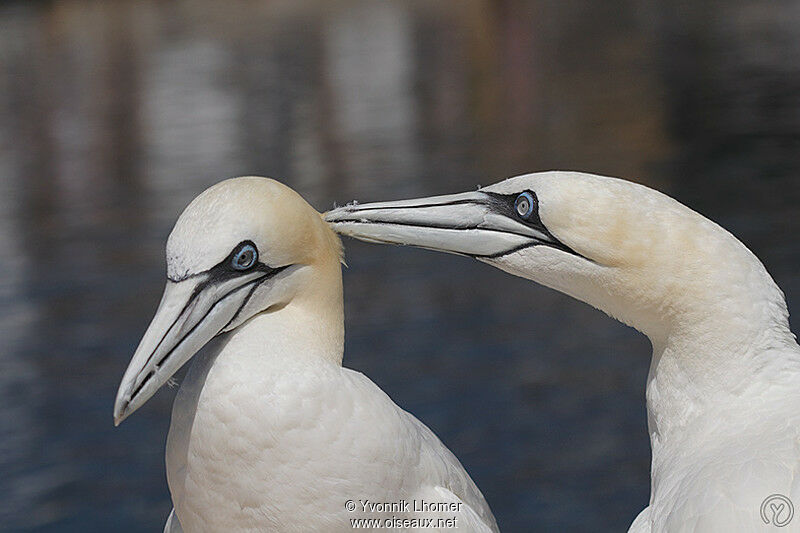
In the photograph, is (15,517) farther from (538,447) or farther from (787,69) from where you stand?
(787,69)

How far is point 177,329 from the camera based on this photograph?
129 inches

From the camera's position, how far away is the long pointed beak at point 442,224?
12.2 ft

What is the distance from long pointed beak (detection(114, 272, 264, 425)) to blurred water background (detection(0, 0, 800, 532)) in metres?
3.31

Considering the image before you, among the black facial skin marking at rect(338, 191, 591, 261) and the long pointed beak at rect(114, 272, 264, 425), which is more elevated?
the black facial skin marking at rect(338, 191, 591, 261)

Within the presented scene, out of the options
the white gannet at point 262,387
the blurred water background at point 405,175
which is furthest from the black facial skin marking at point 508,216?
the blurred water background at point 405,175

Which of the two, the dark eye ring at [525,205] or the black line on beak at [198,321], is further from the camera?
the dark eye ring at [525,205]

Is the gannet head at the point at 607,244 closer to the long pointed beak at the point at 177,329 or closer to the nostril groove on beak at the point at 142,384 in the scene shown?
the long pointed beak at the point at 177,329

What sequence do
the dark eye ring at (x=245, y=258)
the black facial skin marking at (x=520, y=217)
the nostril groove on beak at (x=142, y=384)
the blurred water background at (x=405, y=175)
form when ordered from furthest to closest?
the blurred water background at (x=405, y=175) < the black facial skin marking at (x=520, y=217) < the dark eye ring at (x=245, y=258) < the nostril groove on beak at (x=142, y=384)

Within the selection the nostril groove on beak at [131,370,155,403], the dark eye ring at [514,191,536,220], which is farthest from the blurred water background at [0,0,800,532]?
the nostril groove on beak at [131,370,155,403]

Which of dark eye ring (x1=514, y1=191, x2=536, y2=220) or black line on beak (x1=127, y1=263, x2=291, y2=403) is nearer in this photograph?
black line on beak (x1=127, y1=263, x2=291, y2=403)

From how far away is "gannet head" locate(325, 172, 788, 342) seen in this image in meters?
3.34

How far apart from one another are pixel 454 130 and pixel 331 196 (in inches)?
145

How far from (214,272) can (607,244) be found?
1.14 metres

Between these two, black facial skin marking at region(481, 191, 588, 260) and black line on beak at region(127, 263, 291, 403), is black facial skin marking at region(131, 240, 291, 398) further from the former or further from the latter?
black facial skin marking at region(481, 191, 588, 260)
